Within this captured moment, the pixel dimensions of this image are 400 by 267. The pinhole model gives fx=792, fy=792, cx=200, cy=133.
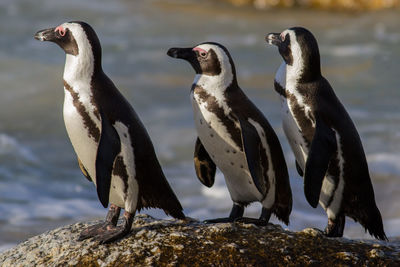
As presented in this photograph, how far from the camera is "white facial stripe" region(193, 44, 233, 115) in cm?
484

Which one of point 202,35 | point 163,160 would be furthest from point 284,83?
point 202,35

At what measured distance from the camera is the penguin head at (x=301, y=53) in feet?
16.1

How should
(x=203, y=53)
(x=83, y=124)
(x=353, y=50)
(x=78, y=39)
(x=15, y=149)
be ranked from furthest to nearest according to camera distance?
(x=353, y=50) < (x=15, y=149) < (x=203, y=53) < (x=78, y=39) < (x=83, y=124)

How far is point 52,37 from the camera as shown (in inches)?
192

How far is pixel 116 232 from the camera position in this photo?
473 cm


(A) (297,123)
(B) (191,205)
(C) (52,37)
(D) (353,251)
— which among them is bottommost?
(B) (191,205)

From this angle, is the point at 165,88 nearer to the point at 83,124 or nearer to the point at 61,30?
the point at 61,30

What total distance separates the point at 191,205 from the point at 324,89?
14.0ft

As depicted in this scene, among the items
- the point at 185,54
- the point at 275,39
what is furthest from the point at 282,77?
the point at 185,54

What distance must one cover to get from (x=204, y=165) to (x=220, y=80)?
0.73 metres

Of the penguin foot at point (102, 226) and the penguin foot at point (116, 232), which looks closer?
the penguin foot at point (116, 232)

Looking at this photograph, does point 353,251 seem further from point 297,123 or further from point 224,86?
point 224,86

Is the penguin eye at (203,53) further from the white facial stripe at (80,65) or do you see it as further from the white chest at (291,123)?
the white facial stripe at (80,65)

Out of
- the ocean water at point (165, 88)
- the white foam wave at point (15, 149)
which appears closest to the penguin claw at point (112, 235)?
the ocean water at point (165, 88)
